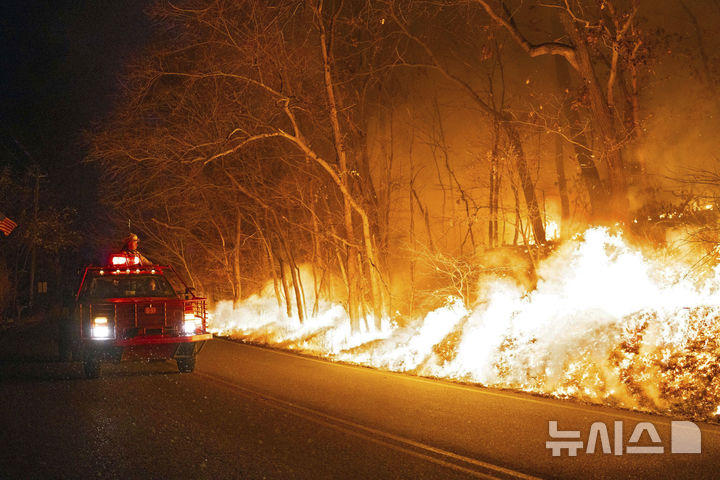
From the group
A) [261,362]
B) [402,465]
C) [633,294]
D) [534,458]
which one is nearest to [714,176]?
[633,294]

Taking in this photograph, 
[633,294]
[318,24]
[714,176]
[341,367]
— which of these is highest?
[318,24]

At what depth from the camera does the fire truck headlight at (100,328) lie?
40.0ft

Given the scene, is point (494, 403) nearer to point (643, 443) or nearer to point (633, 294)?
point (643, 443)

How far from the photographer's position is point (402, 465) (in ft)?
20.9

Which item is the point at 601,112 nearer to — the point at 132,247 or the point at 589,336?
the point at 589,336

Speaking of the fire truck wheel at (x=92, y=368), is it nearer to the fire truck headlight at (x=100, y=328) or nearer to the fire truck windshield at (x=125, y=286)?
the fire truck headlight at (x=100, y=328)

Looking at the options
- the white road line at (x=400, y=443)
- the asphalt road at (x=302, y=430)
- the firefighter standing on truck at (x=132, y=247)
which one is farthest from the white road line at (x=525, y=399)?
the firefighter standing on truck at (x=132, y=247)

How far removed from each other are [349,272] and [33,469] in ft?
42.2

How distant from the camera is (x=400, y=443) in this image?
23.6 ft

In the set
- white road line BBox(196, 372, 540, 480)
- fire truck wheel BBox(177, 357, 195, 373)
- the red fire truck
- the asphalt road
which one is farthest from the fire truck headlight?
white road line BBox(196, 372, 540, 480)

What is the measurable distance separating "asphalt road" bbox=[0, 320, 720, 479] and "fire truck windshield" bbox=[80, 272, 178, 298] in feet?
7.27

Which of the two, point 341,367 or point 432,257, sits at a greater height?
point 432,257

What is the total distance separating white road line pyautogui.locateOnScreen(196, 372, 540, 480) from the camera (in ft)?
19.9

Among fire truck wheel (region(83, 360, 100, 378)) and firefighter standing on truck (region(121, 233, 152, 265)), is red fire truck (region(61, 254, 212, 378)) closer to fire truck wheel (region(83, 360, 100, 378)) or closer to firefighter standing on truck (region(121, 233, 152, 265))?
fire truck wheel (region(83, 360, 100, 378))
